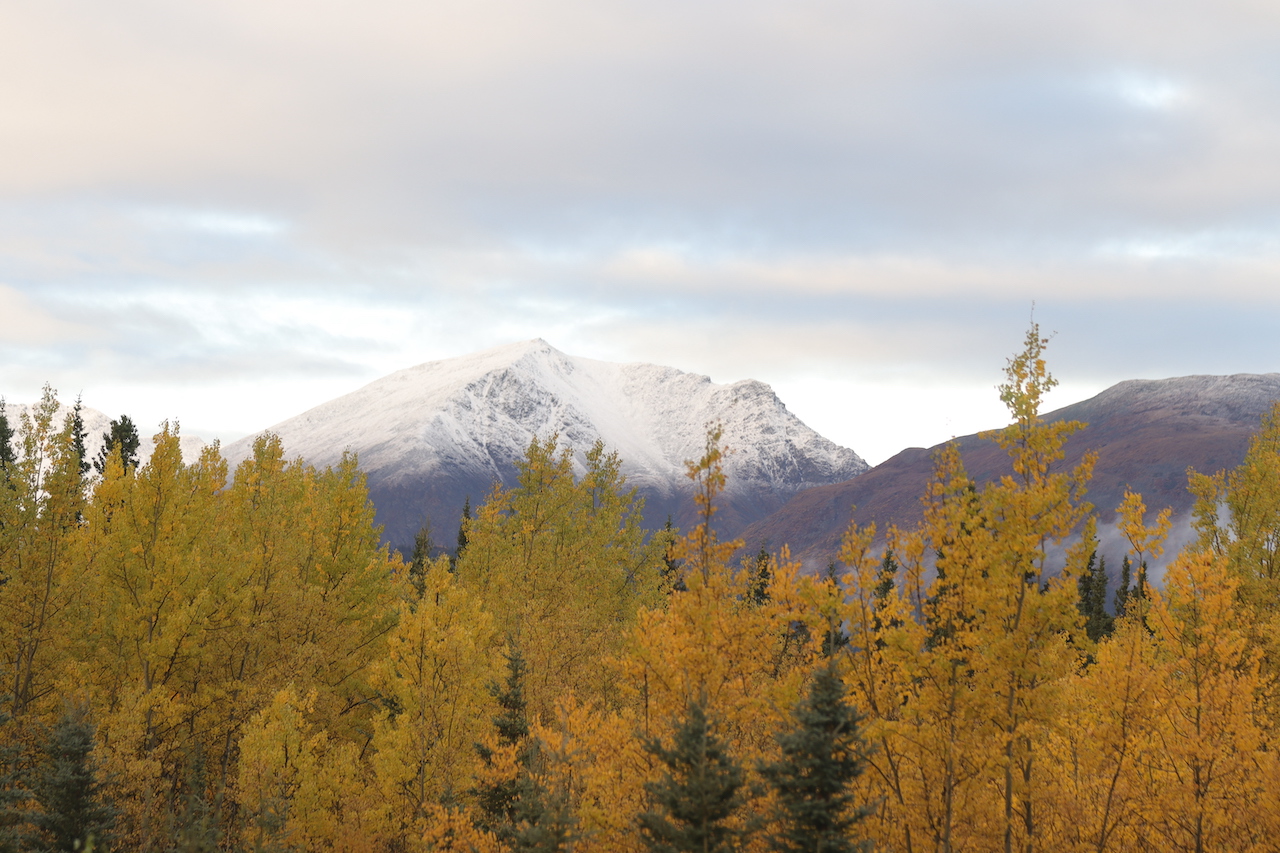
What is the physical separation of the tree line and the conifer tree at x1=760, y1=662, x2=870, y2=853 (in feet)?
0.23

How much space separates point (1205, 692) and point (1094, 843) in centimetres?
534

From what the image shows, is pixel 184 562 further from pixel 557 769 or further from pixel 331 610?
pixel 557 769

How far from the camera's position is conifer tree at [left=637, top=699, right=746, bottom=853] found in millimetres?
17641

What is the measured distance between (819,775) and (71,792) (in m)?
18.7

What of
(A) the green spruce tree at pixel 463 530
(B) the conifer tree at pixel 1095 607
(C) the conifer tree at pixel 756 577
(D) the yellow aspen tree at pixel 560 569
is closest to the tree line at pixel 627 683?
(D) the yellow aspen tree at pixel 560 569

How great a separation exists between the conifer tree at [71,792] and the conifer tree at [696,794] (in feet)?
47.0

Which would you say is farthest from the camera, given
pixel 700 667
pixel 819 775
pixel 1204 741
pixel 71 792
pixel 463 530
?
pixel 463 530

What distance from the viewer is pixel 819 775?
17500 millimetres

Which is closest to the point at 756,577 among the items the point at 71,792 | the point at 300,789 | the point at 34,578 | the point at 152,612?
the point at 300,789

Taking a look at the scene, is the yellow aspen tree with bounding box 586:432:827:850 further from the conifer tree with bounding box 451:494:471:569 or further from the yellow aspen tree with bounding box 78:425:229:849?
the conifer tree with bounding box 451:494:471:569

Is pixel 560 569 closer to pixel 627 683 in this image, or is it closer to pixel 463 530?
pixel 627 683

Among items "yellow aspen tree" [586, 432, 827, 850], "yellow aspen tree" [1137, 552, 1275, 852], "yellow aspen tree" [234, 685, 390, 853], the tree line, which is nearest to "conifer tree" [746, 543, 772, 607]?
the tree line

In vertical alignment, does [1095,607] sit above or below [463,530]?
below

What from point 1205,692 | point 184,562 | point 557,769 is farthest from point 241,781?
point 1205,692
